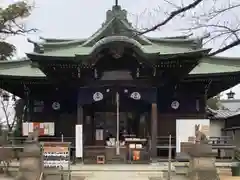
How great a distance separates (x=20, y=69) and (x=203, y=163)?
10.8 metres

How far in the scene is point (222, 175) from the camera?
1235 centimetres

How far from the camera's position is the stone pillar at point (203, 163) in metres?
10.7

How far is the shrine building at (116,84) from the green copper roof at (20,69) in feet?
0.15

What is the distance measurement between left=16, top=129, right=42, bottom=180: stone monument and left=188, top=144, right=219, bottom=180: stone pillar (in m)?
4.39

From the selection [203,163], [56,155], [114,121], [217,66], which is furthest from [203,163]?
[217,66]

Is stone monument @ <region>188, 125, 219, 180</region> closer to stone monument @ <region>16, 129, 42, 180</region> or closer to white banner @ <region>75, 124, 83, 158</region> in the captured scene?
stone monument @ <region>16, 129, 42, 180</region>

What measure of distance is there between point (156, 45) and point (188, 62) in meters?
3.86

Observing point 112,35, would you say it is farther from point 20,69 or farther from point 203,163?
point 203,163

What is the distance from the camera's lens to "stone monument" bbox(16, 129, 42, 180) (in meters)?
10.4

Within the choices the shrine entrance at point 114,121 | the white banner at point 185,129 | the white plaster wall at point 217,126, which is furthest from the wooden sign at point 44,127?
the white plaster wall at point 217,126

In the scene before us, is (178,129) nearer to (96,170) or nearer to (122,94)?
(122,94)

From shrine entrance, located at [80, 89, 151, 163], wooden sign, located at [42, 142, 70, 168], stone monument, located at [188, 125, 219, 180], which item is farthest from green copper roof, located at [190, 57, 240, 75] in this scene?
wooden sign, located at [42, 142, 70, 168]

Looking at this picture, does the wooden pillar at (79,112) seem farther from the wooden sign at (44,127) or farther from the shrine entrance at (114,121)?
the wooden sign at (44,127)

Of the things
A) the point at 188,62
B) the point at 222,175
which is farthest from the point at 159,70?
the point at 222,175
